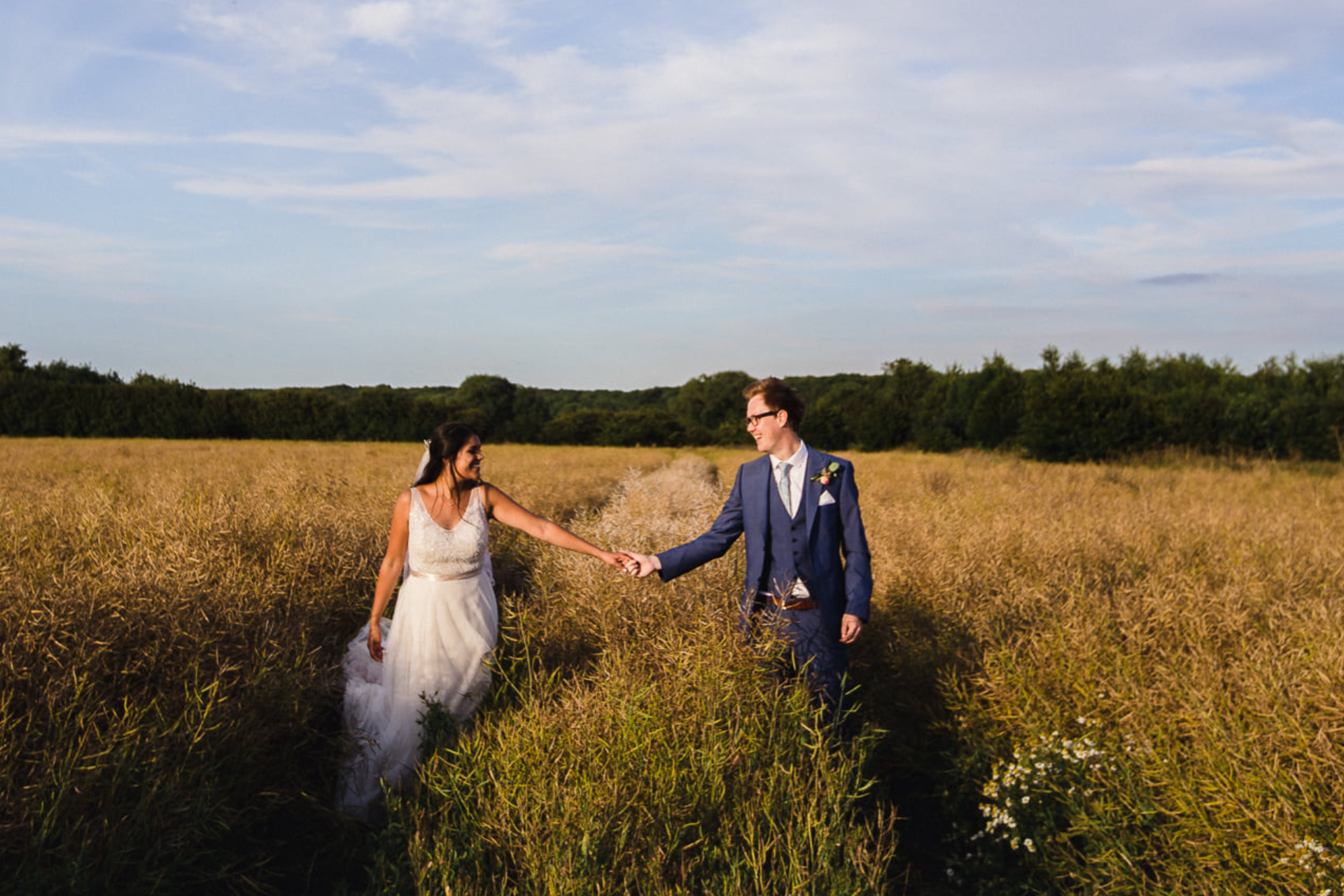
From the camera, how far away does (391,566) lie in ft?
13.6

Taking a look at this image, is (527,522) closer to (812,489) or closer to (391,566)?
(391,566)

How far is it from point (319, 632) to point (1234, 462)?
23.8m

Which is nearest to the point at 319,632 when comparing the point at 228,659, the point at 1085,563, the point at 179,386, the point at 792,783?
the point at 228,659

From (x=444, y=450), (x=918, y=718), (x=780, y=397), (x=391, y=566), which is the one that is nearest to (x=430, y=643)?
(x=391, y=566)

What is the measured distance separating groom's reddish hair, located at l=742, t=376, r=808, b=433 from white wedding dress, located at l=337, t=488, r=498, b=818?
1624 millimetres

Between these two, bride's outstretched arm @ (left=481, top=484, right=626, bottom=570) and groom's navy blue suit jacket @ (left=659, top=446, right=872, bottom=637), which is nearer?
groom's navy blue suit jacket @ (left=659, top=446, right=872, bottom=637)

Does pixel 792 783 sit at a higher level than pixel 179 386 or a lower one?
lower

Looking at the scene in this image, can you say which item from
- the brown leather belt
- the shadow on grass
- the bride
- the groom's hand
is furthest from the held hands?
the shadow on grass

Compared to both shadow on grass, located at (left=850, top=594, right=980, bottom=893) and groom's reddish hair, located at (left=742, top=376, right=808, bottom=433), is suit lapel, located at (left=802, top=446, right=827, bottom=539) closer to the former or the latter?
groom's reddish hair, located at (left=742, top=376, right=808, bottom=433)

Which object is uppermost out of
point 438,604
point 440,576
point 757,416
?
point 757,416

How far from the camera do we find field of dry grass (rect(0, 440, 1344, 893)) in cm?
268

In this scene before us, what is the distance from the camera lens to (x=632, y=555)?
436cm

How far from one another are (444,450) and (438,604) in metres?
0.82

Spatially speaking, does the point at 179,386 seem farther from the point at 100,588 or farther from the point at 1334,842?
the point at 1334,842
